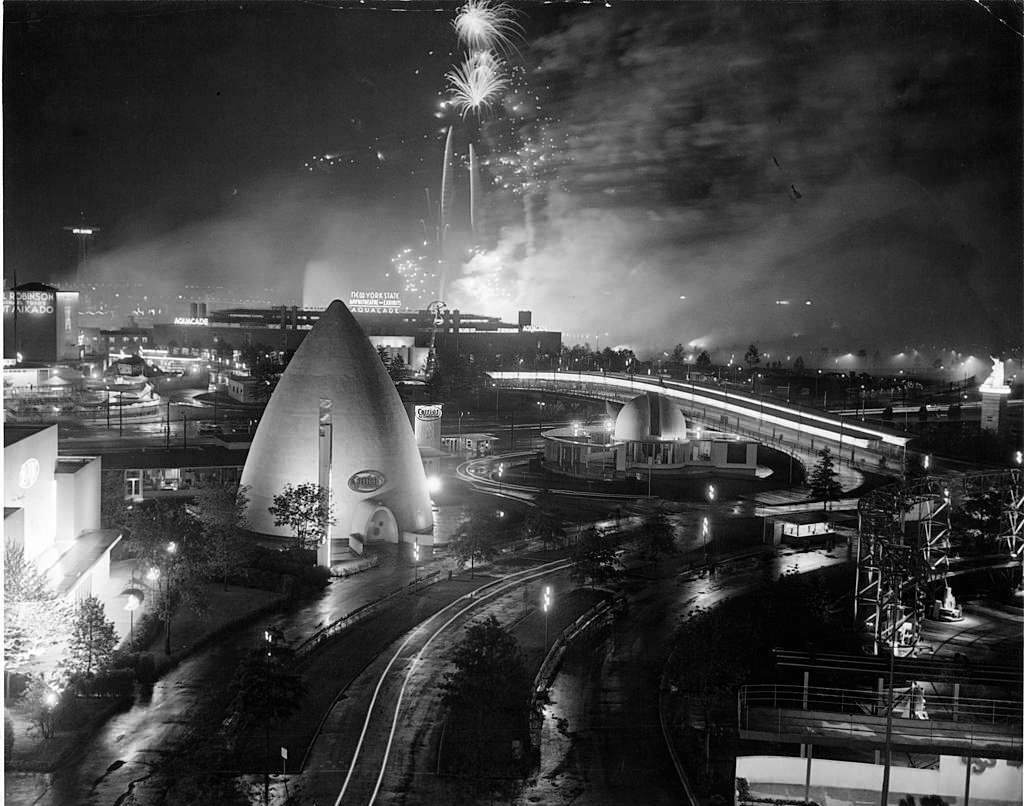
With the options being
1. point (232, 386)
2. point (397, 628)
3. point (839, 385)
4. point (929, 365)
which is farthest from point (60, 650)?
→ point (929, 365)

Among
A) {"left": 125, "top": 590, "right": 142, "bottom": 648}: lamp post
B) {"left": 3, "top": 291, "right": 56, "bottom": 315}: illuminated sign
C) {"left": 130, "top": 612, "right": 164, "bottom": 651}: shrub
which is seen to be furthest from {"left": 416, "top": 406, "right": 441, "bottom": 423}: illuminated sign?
{"left": 3, "top": 291, "right": 56, "bottom": 315}: illuminated sign

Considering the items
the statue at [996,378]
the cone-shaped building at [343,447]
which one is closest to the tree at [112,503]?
the cone-shaped building at [343,447]

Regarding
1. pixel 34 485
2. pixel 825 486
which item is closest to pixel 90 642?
pixel 34 485

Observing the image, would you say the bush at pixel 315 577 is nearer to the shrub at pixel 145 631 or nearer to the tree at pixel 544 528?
the shrub at pixel 145 631

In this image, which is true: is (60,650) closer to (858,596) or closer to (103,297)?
(858,596)

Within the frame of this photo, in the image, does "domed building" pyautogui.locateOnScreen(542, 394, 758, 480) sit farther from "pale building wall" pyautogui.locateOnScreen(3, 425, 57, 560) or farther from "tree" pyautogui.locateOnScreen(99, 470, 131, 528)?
"pale building wall" pyautogui.locateOnScreen(3, 425, 57, 560)

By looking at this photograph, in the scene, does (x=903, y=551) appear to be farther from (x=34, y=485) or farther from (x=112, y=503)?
(x=112, y=503)

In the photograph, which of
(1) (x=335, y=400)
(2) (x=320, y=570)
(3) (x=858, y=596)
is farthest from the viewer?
(1) (x=335, y=400)
